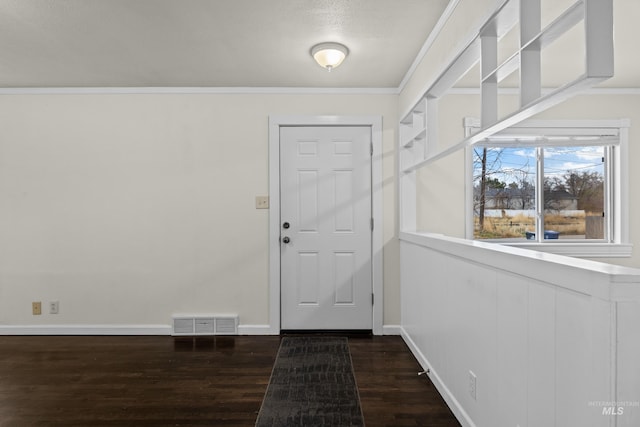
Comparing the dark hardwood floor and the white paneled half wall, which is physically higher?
the white paneled half wall

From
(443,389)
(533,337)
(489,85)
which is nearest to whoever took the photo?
(533,337)

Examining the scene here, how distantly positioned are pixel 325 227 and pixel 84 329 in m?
2.41

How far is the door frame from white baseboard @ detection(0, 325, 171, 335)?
3.43 ft

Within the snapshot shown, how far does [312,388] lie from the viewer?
2.54 m

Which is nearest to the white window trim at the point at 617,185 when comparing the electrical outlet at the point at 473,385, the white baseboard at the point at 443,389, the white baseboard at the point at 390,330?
the white baseboard at the point at 390,330

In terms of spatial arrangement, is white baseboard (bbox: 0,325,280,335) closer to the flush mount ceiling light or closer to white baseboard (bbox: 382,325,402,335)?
white baseboard (bbox: 382,325,402,335)

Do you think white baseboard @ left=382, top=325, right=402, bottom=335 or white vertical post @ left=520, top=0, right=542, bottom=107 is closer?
white vertical post @ left=520, top=0, right=542, bottom=107

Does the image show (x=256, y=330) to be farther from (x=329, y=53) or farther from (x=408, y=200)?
(x=329, y=53)

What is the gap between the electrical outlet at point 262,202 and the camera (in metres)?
3.72

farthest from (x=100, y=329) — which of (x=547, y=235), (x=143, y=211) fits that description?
(x=547, y=235)

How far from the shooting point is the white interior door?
148 inches

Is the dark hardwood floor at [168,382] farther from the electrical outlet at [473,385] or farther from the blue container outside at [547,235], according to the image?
the blue container outside at [547,235]

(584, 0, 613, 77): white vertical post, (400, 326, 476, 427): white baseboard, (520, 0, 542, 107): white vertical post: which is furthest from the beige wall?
(584, 0, 613, 77): white vertical post

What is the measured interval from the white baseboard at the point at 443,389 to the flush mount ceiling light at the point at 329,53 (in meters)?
2.17
